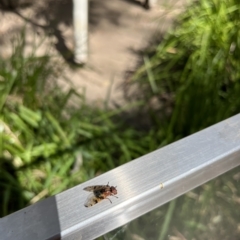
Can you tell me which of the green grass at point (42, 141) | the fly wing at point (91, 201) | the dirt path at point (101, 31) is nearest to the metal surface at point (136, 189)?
the fly wing at point (91, 201)

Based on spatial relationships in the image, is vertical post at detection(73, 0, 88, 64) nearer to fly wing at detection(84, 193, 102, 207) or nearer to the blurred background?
the blurred background

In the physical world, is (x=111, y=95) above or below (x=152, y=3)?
below

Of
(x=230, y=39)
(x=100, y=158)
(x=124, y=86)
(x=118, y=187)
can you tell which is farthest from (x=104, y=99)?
(x=118, y=187)

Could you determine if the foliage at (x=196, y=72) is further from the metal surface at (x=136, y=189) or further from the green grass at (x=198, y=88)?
the metal surface at (x=136, y=189)

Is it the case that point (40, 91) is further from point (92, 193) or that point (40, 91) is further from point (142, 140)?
point (92, 193)

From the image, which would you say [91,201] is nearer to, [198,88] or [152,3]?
[198,88]

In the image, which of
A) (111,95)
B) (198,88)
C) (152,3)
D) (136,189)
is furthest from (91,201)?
(152,3)
